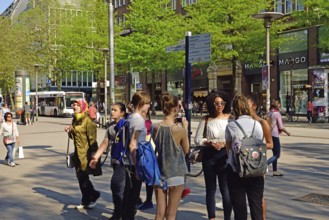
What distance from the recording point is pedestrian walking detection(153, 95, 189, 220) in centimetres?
486

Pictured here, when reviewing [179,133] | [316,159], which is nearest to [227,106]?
[179,133]

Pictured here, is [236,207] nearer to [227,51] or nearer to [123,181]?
[123,181]

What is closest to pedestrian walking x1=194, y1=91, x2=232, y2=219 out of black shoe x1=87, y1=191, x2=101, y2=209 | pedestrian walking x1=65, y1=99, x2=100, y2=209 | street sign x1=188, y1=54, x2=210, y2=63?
pedestrian walking x1=65, y1=99, x2=100, y2=209

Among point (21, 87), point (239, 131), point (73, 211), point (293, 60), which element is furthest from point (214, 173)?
point (21, 87)

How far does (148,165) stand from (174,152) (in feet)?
1.03

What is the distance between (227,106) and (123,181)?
1.67 m

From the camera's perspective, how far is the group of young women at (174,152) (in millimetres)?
4715

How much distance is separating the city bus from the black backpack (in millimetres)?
43240

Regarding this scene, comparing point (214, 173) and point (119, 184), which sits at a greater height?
point (214, 173)

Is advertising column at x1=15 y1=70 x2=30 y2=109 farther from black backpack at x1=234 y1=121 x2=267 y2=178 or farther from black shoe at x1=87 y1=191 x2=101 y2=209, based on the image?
black backpack at x1=234 y1=121 x2=267 y2=178

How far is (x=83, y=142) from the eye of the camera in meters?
6.94

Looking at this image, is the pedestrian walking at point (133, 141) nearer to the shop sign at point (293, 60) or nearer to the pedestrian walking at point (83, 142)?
the pedestrian walking at point (83, 142)

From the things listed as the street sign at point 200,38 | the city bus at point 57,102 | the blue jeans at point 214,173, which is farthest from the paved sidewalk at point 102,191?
the city bus at point 57,102

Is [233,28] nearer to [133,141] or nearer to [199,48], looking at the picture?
[199,48]
